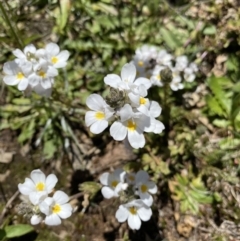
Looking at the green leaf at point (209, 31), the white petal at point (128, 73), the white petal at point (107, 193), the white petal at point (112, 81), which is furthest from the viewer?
the green leaf at point (209, 31)

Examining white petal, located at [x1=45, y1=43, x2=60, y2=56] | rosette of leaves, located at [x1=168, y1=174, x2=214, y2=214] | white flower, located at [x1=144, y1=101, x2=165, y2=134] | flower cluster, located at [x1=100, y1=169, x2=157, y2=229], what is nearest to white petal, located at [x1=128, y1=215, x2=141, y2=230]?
flower cluster, located at [x1=100, y1=169, x2=157, y2=229]

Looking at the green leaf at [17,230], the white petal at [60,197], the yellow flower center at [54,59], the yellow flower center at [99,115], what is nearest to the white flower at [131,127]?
the yellow flower center at [99,115]

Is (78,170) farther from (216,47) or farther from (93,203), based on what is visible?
(216,47)

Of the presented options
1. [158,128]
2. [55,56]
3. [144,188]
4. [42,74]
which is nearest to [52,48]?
[55,56]

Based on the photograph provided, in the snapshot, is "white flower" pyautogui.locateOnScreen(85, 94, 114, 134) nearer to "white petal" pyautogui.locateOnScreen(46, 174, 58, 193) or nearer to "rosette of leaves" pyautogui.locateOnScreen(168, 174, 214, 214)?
"white petal" pyautogui.locateOnScreen(46, 174, 58, 193)

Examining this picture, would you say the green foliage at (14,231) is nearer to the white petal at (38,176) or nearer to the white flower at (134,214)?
the white petal at (38,176)

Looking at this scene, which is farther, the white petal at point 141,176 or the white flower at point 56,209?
the white petal at point 141,176

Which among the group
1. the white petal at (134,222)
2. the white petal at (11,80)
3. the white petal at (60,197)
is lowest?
the white petal at (134,222)
